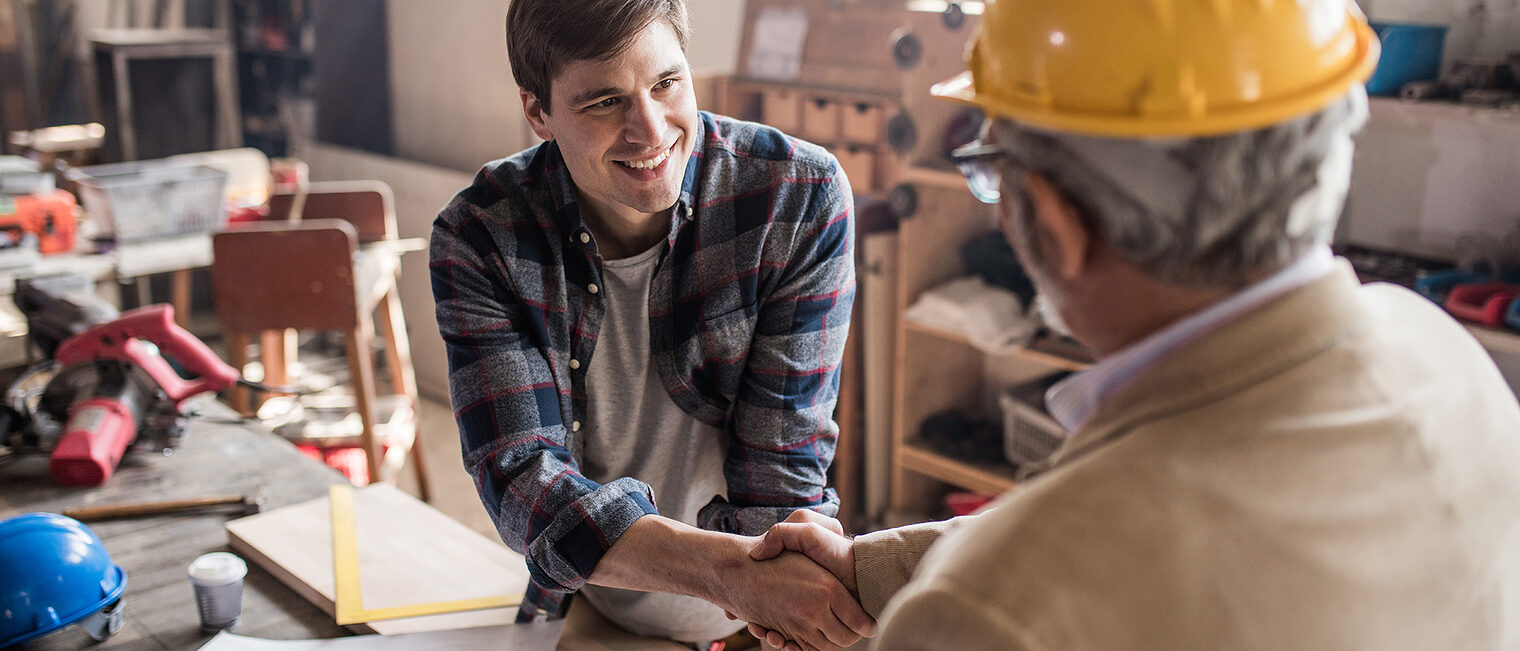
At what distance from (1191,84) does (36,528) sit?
1639mm

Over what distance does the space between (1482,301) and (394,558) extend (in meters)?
2.16

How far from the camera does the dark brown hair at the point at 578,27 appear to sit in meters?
1.40

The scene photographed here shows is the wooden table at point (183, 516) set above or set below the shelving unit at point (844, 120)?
below

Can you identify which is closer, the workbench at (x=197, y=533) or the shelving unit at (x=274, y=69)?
the workbench at (x=197, y=533)

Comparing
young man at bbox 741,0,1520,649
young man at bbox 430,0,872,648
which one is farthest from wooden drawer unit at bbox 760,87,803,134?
young man at bbox 741,0,1520,649

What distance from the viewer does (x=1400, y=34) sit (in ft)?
7.70

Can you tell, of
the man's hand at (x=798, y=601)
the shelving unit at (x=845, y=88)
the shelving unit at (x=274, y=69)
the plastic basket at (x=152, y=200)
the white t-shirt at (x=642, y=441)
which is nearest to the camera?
the man's hand at (x=798, y=601)

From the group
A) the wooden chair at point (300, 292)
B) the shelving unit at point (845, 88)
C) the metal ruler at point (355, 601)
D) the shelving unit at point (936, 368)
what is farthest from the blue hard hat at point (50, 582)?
the shelving unit at point (845, 88)

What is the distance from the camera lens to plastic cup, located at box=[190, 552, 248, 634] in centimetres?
165

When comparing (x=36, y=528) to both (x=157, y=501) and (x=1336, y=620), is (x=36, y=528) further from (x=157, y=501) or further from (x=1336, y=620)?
(x=1336, y=620)

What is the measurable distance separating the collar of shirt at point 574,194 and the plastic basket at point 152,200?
9.24ft

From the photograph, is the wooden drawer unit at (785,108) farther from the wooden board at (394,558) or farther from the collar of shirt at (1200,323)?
the collar of shirt at (1200,323)

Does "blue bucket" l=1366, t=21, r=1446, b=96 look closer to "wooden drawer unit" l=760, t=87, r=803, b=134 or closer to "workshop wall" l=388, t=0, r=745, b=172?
"wooden drawer unit" l=760, t=87, r=803, b=134

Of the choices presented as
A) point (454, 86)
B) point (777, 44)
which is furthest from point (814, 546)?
point (454, 86)
